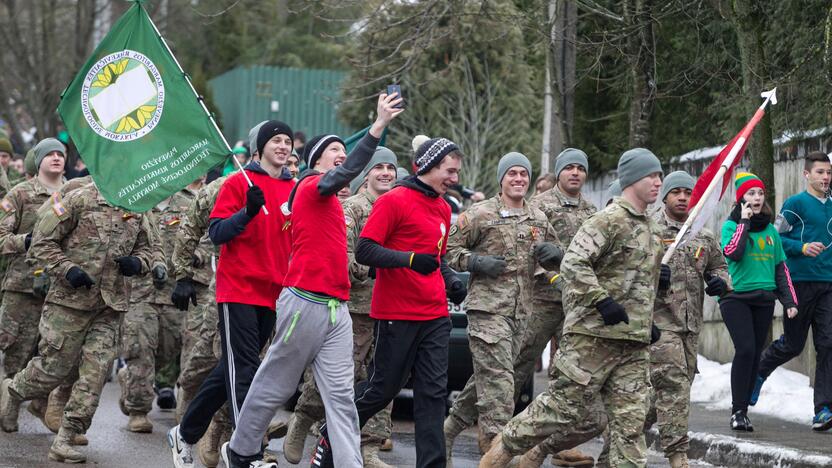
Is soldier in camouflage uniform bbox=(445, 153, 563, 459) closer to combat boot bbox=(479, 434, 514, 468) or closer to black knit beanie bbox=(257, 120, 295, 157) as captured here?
combat boot bbox=(479, 434, 514, 468)

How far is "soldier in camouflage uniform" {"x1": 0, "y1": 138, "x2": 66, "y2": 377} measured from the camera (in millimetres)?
11211

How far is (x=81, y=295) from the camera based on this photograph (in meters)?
9.73

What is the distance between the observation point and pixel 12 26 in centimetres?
3672

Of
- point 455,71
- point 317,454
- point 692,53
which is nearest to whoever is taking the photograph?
point 317,454

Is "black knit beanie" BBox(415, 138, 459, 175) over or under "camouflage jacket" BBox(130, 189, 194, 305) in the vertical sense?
over

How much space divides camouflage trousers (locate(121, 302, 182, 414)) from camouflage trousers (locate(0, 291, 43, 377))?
77 cm

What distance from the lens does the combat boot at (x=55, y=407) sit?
416 inches

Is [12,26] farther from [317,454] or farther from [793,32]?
[317,454]

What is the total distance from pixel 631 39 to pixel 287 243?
6.35 metres

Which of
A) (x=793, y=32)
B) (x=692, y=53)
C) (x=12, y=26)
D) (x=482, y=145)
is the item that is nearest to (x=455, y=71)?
(x=482, y=145)

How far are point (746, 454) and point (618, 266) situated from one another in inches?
112

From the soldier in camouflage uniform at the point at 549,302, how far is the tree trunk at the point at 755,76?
7.56 feet

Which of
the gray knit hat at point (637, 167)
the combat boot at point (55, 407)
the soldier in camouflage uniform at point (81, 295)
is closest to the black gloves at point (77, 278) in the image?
the soldier in camouflage uniform at point (81, 295)

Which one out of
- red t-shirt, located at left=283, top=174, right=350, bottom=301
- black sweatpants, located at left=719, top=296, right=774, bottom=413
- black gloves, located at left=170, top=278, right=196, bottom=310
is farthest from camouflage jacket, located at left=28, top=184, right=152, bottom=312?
black sweatpants, located at left=719, top=296, right=774, bottom=413
